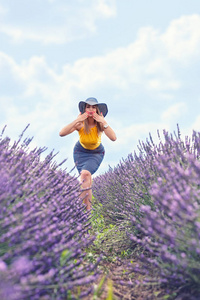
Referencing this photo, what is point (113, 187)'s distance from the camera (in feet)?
17.2

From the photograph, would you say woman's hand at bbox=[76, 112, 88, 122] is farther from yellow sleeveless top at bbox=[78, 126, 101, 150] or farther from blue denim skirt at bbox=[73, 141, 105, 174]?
blue denim skirt at bbox=[73, 141, 105, 174]

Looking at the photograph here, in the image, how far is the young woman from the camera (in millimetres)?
4539

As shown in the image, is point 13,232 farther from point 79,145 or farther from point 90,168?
point 79,145

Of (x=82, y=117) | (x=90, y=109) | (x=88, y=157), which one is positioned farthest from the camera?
(x=88, y=157)

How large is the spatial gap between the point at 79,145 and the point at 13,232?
11.1 feet

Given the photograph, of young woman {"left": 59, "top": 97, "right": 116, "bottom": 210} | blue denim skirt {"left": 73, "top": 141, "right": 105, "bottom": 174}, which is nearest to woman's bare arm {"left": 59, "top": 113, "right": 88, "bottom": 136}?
young woman {"left": 59, "top": 97, "right": 116, "bottom": 210}

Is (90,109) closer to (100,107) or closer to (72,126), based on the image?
(100,107)

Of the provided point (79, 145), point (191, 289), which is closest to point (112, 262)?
point (191, 289)

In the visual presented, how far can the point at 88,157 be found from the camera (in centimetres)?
478

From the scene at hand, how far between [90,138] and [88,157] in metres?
0.30

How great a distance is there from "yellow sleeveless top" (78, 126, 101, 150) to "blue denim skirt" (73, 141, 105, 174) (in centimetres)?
9

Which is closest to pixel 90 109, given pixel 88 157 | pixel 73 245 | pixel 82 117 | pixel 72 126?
pixel 82 117

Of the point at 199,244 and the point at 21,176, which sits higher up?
the point at 21,176

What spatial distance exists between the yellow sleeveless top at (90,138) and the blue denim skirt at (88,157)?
92 mm
